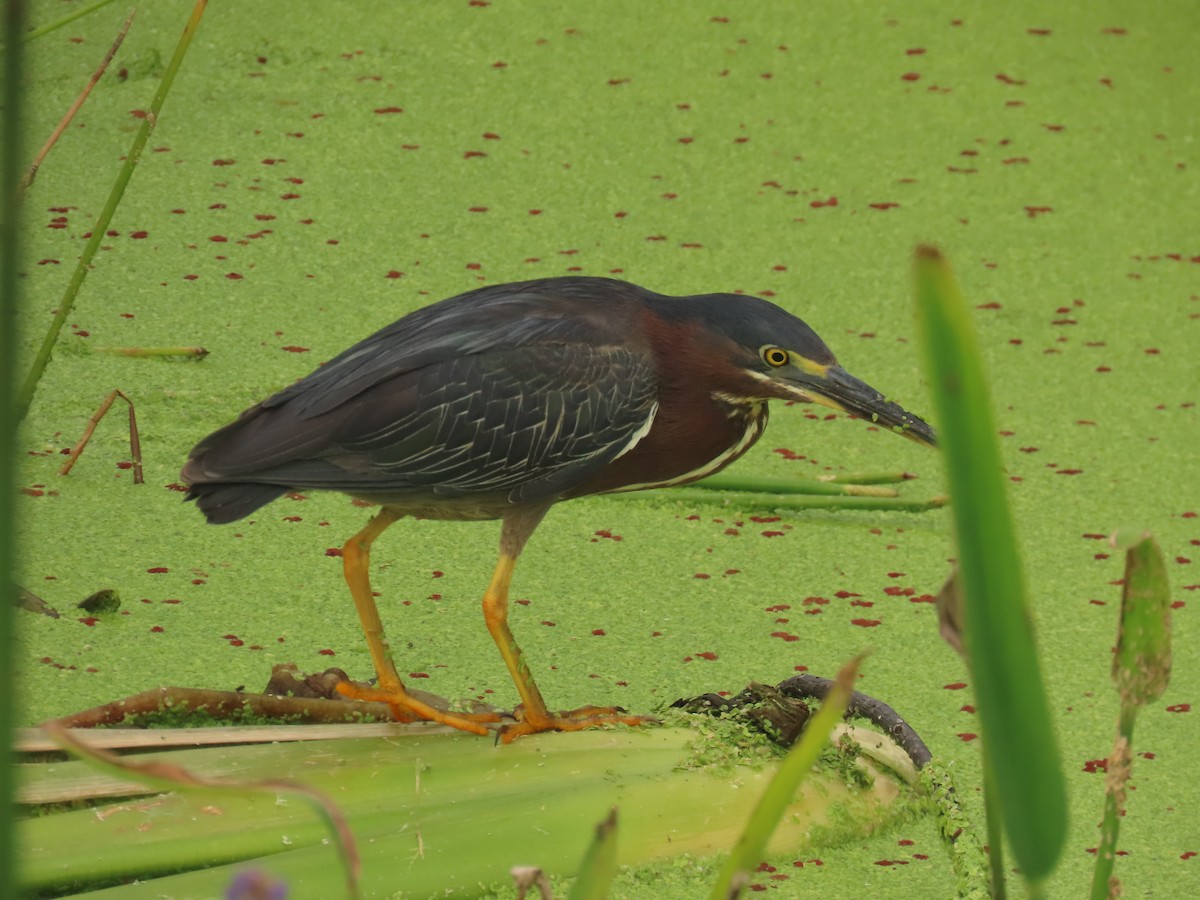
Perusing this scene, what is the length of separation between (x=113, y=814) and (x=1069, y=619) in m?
1.21

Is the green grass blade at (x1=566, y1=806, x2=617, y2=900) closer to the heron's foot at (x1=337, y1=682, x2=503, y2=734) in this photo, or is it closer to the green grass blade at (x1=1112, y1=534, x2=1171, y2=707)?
the green grass blade at (x1=1112, y1=534, x2=1171, y2=707)

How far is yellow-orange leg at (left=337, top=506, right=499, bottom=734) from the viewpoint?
1.74 m

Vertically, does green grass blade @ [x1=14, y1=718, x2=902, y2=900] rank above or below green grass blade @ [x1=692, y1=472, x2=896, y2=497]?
below

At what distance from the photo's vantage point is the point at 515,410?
5.66 feet

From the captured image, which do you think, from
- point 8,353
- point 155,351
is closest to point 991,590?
point 8,353

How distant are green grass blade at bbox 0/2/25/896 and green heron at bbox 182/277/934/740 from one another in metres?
1.21

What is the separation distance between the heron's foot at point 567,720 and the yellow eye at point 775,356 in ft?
1.29

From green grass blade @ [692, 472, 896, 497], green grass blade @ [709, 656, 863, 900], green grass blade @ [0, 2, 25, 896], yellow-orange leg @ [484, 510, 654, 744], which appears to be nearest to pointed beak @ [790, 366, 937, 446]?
yellow-orange leg @ [484, 510, 654, 744]

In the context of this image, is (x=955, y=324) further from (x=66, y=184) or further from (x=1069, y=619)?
(x=66, y=184)

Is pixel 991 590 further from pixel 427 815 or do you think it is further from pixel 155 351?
pixel 155 351

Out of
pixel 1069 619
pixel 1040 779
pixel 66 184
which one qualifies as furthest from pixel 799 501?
pixel 1040 779

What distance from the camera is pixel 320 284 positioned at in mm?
2754

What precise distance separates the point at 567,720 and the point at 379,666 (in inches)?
8.1

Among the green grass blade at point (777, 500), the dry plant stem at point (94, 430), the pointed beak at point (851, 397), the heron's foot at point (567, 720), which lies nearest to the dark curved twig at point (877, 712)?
the heron's foot at point (567, 720)
